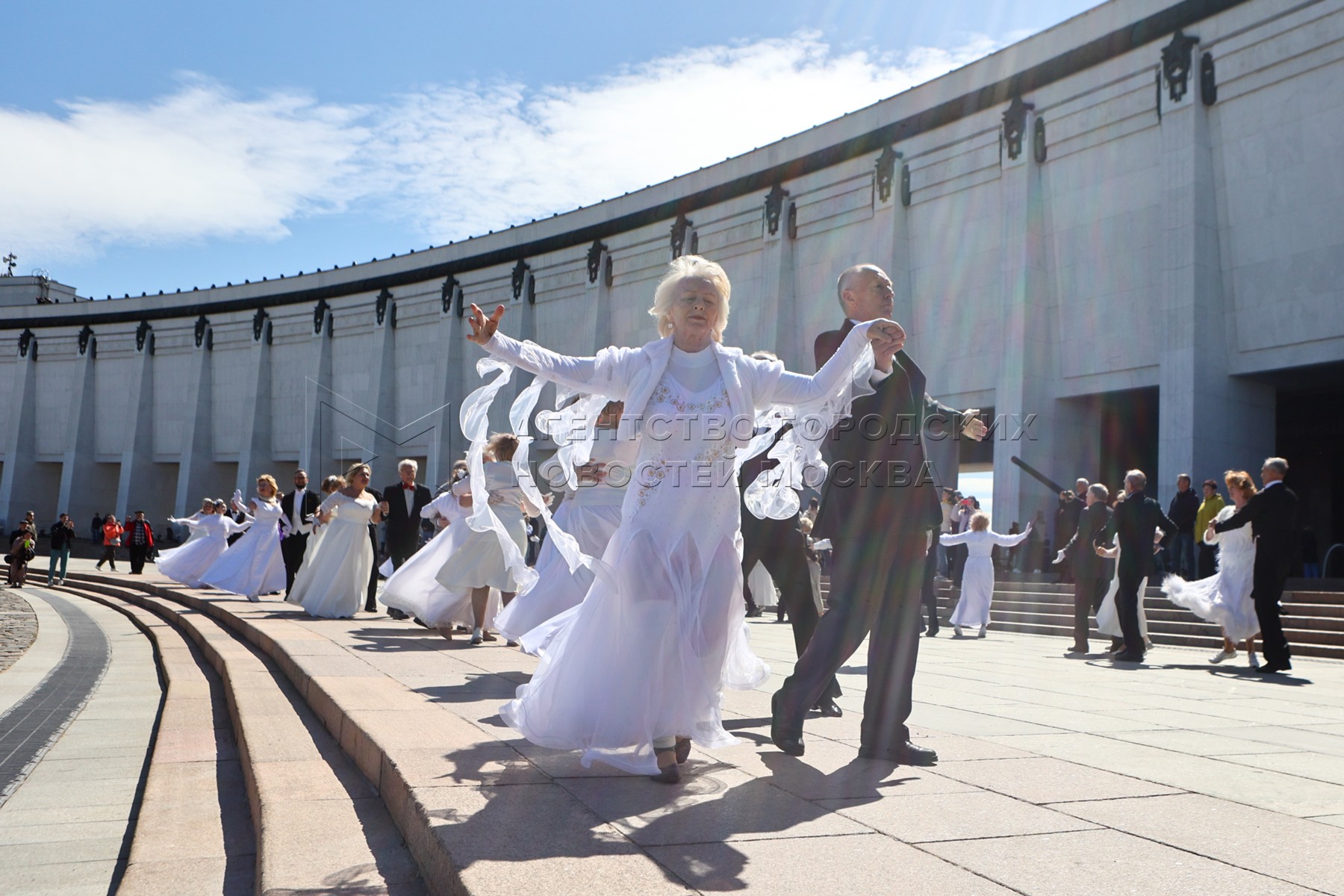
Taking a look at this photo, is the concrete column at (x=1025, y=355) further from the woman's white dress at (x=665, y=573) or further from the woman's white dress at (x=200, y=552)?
the woman's white dress at (x=665, y=573)

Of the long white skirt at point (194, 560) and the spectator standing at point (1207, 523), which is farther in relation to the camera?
the long white skirt at point (194, 560)

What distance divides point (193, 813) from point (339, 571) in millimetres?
8313

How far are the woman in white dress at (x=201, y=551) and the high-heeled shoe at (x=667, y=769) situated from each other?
17.3 m

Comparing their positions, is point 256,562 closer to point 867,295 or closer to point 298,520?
point 298,520

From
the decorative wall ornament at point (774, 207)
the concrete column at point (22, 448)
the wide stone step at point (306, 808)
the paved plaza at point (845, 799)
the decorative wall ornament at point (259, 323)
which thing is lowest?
the wide stone step at point (306, 808)

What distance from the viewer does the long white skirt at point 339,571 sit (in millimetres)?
12273

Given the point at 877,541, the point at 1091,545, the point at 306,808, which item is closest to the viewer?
the point at 306,808

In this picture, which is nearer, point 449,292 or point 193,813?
point 193,813

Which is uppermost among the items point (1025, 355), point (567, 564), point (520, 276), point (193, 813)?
point (520, 276)

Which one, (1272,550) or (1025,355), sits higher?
(1025,355)

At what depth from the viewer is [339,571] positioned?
12297 millimetres

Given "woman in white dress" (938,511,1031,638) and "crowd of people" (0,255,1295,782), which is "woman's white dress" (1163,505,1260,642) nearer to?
"woman in white dress" (938,511,1031,638)

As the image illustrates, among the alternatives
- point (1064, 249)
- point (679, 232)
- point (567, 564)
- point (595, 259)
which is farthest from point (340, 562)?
point (595, 259)

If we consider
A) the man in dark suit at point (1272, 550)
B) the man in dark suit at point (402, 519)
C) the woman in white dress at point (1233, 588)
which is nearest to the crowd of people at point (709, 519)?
the man in dark suit at point (1272, 550)
